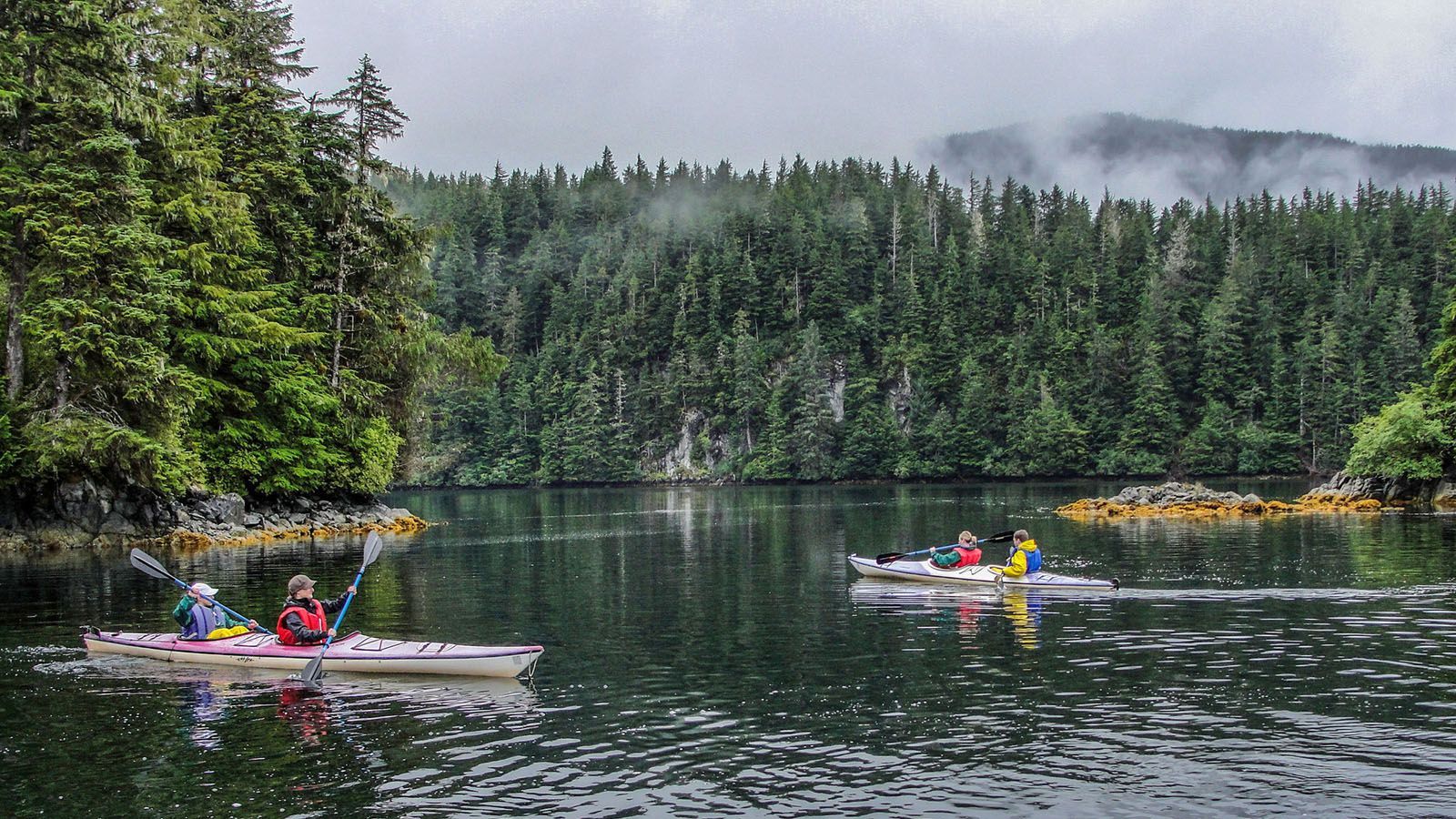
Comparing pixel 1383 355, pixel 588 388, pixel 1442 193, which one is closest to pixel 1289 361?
pixel 1383 355

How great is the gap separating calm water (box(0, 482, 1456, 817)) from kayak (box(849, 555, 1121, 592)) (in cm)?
76

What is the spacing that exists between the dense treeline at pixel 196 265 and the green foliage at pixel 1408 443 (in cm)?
4555

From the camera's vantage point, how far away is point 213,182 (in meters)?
41.5

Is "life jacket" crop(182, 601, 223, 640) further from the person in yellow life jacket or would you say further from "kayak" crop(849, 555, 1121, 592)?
the person in yellow life jacket

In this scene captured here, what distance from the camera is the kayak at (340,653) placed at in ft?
54.6

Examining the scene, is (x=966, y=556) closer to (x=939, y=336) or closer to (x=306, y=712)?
(x=306, y=712)

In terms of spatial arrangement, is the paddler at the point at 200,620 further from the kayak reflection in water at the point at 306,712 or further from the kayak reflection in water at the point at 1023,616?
the kayak reflection in water at the point at 1023,616

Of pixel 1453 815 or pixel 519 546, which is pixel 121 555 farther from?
pixel 1453 815

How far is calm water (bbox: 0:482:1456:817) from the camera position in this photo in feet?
36.9

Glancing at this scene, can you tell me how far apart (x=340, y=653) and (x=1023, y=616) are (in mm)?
13747

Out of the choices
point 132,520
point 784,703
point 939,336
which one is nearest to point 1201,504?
point 784,703

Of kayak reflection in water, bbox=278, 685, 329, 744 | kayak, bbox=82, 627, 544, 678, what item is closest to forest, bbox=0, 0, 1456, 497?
kayak, bbox=82, 627, 544, 678

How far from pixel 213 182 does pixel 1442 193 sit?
168 m

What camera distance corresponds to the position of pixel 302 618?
1791cm
